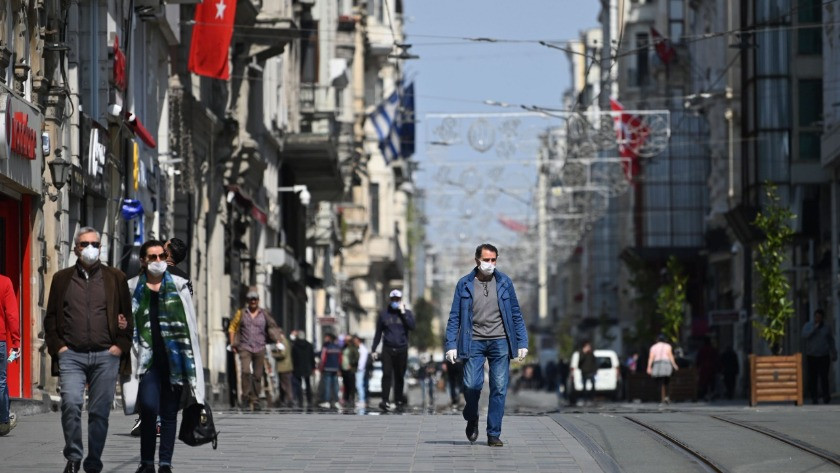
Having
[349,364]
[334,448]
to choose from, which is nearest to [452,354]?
[334,448]

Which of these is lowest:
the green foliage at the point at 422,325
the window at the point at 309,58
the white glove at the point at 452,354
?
the green foliage at the point at 422,325

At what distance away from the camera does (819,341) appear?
32.4 m

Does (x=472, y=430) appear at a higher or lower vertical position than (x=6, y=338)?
lower

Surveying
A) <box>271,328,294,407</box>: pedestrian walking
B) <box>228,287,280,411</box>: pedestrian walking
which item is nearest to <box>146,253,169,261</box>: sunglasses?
<box>228,287,280,411</box>: pedestrian walking

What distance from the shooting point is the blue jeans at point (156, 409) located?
12.6 m

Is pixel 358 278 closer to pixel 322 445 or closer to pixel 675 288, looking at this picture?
pixel 675 288

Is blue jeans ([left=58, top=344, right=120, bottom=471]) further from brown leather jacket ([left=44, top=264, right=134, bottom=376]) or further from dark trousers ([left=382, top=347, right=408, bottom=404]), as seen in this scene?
dark trousers ([left=382, top=347, right=408, bottom=404])

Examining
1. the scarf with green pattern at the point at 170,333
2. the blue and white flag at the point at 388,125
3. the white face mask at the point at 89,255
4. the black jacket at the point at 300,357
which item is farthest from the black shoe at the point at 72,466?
the blue and white flag at the point at 388,125

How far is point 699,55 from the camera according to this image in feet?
233

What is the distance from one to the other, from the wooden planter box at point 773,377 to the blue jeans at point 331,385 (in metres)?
8.91

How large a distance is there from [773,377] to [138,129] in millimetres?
10854

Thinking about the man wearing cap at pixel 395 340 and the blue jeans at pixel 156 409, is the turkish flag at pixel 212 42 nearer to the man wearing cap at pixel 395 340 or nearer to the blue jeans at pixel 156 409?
the man wearing cap at pixel 395 340

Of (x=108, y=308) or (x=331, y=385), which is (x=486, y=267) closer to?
(x=108, y=308)

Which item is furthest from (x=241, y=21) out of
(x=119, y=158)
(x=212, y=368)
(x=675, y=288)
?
(x=675, y=288)
